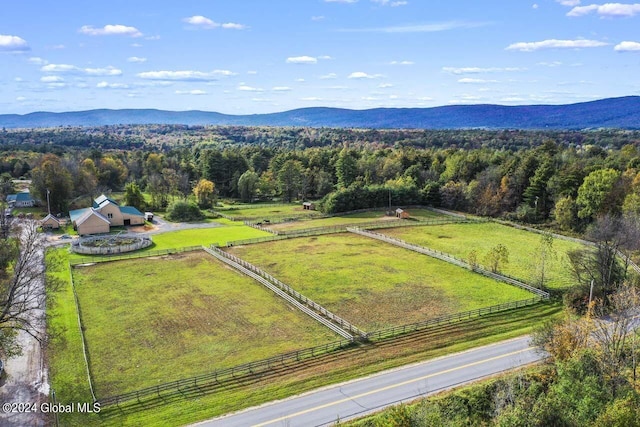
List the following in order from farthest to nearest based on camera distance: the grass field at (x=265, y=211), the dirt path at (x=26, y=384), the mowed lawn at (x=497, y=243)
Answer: the grass field at (x=265, y=211), the mowed lawn at (x=497, y=243), the dirt path at (x=26, y=384)

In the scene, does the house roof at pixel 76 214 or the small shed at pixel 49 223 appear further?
the house roof at pixel 76 214

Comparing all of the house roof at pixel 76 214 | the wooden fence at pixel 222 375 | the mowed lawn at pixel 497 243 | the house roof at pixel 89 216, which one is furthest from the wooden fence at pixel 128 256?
the wooden fence at pixel 222 375

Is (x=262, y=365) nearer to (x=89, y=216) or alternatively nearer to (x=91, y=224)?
(x=91, y=224)

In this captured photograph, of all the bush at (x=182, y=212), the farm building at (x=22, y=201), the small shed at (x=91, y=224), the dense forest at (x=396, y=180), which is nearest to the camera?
the small shed at (x=91, y=224)

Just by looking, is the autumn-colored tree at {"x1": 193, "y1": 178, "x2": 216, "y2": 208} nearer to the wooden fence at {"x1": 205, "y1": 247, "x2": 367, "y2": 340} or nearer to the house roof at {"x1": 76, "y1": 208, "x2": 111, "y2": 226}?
the house roof at {"x1": 76, "y1": 208, "x2": 111, "y2": 226}

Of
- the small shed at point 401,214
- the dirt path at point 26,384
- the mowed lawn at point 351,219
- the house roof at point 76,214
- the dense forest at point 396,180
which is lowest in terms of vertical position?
the dirt path at point 26,384


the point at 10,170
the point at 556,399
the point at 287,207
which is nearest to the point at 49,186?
the point at 287,207

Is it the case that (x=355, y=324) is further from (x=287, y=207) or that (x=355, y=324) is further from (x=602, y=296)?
(x=287, y=207)

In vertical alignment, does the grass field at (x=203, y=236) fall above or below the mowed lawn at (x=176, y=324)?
above

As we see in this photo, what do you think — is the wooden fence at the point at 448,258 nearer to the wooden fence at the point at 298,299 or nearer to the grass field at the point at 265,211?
the wooden fence at the point at 298,299
